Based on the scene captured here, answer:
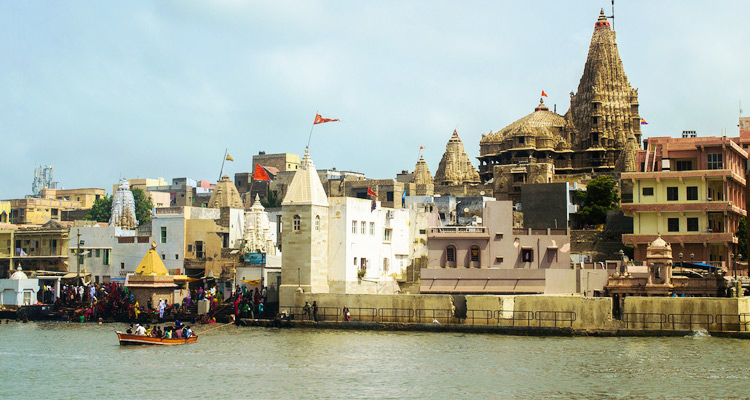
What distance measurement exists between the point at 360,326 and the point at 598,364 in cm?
1425

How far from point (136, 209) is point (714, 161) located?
6479cm

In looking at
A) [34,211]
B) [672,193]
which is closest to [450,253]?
[672,193]

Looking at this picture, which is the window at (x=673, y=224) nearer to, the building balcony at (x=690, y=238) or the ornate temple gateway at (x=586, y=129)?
the building balcony at (x=690, y=238)

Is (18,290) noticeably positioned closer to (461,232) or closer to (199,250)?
(199,250)

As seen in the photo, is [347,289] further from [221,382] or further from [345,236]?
[221,382]

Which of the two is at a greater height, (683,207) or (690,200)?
(690,200)

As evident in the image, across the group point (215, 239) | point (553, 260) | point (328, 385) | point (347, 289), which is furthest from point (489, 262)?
point (328, 385)

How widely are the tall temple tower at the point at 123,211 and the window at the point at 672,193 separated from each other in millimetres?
40245

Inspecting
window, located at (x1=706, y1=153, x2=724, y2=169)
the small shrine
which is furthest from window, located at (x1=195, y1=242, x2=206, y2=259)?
window, located at (x1=706, y1=153, x2=724, y2=169)

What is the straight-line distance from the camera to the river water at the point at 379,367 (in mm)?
34250

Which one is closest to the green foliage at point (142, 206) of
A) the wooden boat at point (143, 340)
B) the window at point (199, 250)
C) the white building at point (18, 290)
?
the window at point (199, 250)

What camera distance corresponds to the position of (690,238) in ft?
191

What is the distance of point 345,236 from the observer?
53938 millimetres

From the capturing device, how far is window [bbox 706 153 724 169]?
5916 centimetres
